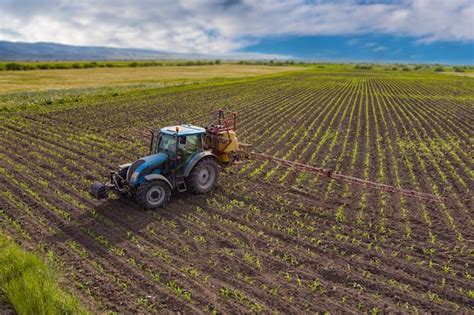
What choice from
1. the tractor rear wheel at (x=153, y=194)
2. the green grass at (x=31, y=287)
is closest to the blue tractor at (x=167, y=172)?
the tractor rear wheel at (x=153, y=194)

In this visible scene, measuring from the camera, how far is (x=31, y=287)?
615 centimetres

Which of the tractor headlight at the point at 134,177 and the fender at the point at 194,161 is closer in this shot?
the tractor headlight at the point at 134,177

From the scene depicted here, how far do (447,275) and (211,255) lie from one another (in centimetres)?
465

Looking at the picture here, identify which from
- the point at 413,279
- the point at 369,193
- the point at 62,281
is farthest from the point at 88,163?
the point at 413,279

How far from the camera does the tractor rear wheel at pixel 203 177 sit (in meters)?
10.5

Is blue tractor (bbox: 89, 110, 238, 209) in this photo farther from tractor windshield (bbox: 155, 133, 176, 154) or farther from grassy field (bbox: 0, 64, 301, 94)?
grassy field (bbox: 0, 64, 301, 94)

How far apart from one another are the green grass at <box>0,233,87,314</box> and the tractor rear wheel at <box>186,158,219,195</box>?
4275 mm

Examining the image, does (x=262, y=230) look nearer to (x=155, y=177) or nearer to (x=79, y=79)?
(x=155, y=177)

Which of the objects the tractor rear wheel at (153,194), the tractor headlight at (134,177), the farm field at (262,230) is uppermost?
the tractor headlight at (134,177)

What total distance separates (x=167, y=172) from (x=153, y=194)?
76 cm

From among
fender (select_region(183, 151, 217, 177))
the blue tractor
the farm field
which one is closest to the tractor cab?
the blue tractor

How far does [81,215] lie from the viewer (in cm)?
959

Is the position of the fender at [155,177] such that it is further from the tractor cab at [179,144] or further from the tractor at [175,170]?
the tractor cab at [179,144]

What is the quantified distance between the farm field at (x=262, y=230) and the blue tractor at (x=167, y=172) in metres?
0.42
